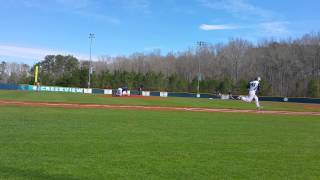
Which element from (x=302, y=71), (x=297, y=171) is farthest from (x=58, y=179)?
(x=302, y=71)

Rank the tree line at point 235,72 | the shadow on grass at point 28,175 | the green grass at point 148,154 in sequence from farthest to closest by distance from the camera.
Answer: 1. the tree line at point 235,72
2. the green grass at point 148,154
3. the shadow on grass at point 28,175

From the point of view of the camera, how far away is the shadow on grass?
275 inches

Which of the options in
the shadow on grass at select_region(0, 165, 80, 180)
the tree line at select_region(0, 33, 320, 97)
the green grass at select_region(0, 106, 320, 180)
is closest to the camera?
the shadow on grass at select_region(0, 165, 80, 180)

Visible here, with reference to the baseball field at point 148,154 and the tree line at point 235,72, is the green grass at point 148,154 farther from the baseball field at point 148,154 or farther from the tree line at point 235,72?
the tree line at point 235,72

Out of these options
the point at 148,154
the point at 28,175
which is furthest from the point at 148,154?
the point at 28,175

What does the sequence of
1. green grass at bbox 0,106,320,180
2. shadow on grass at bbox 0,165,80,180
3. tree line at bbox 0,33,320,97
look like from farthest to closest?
1. tree line at bbox 0,33,320,97
2. green grass at bbox 0,106,320,180
3. shadow on grass at bbox 0,165,80,180

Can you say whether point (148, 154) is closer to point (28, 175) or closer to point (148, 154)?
point (148, 154)

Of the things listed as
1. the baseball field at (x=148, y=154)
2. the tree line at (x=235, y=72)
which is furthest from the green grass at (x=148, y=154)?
the tree line at (x=235, y=72)

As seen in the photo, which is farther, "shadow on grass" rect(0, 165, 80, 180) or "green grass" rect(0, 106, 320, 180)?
"green grass" rect(0, 106, 320, 180)

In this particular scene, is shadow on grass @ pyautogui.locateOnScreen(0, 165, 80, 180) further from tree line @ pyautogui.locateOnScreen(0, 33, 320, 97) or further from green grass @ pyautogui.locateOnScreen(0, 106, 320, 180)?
tree line @ pyautogui.locateOnScreen(0, 33, 320, 97)

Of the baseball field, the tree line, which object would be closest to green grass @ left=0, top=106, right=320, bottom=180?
the baseball field

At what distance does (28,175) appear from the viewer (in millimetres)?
7098

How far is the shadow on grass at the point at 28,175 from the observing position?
699 cm

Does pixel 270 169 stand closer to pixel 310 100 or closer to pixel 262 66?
pixel 310 100
